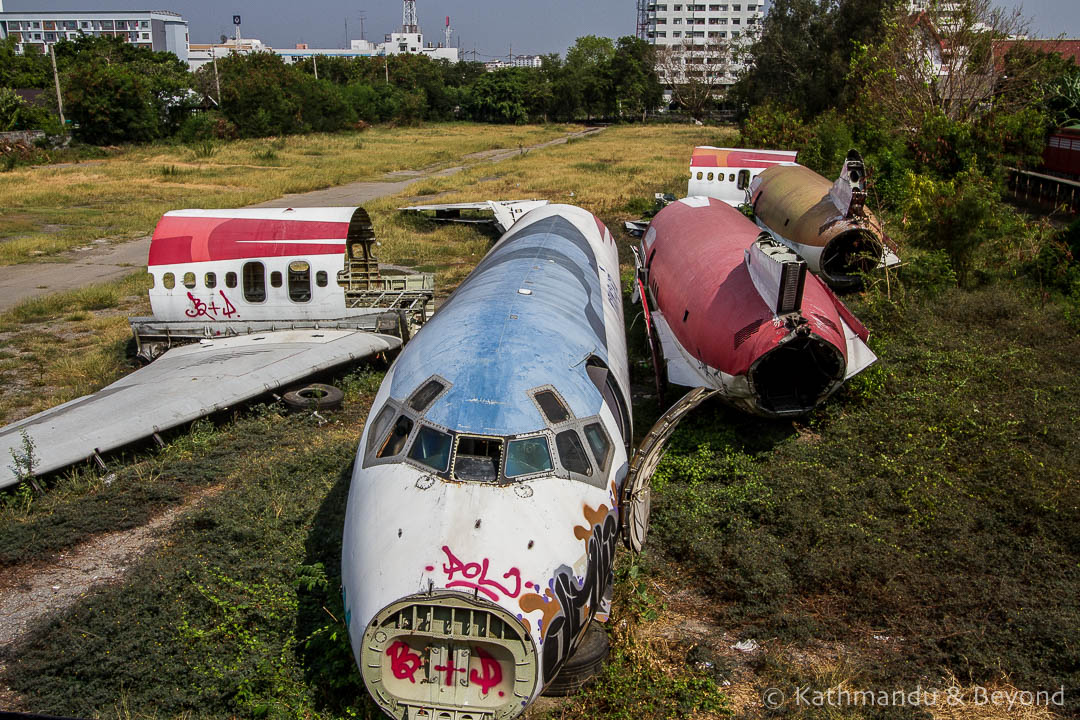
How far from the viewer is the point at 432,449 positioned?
747cm

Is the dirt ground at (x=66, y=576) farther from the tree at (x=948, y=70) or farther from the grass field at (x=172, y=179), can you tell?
the tree at (x=948, y=70)

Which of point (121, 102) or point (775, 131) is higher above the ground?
point (121, 102)

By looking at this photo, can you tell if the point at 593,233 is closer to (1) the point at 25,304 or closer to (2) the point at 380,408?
(2) the point at 380,408

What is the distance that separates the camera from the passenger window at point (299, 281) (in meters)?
18.8

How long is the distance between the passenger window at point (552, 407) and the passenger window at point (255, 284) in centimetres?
1305

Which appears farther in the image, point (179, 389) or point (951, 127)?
point (951, 127)

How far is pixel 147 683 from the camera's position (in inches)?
314

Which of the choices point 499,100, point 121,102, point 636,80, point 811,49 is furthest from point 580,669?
point 636,80

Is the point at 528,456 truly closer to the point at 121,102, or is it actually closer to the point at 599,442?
the point at 599,442

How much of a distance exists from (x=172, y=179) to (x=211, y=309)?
1590 inches

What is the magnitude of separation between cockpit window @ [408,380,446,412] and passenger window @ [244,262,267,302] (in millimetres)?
12287

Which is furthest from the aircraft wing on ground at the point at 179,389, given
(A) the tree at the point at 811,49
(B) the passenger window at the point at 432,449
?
(A) the tree at the point at 811,49

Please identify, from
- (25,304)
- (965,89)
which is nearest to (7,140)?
(25,304)

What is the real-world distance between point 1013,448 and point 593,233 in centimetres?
953
